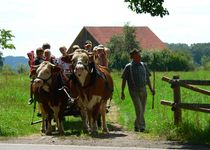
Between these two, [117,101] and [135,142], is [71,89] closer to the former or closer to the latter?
[135,142]

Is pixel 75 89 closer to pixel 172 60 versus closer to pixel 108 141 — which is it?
pixel 108 141

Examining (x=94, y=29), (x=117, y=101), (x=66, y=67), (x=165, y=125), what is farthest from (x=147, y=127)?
(x=94, y=29)

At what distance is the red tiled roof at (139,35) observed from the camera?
104 meters

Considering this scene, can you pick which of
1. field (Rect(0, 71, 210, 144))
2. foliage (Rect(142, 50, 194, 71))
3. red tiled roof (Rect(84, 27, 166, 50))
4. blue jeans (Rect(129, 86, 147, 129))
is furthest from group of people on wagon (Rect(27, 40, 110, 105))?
red tiled roof (Rect(84, 27, 166, 50))

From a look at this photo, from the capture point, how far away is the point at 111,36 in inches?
4050

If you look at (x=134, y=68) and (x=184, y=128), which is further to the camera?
(x=134, y=68)

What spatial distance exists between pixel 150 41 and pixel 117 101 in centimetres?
8481

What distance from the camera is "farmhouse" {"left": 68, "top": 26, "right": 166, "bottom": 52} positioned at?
103 meters

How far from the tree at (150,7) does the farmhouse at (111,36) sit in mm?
84873

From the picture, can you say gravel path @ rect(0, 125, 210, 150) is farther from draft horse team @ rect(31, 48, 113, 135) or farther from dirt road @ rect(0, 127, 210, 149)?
draft horse team @ rect(31, 48, 113, 135)

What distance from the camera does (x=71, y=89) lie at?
14.9 m

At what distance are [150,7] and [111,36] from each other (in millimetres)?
89339

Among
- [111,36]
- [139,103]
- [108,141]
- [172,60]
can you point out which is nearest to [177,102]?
[139,103]

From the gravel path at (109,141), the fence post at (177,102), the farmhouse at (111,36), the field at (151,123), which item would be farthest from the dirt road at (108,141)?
the farmhouse at (111,36)
